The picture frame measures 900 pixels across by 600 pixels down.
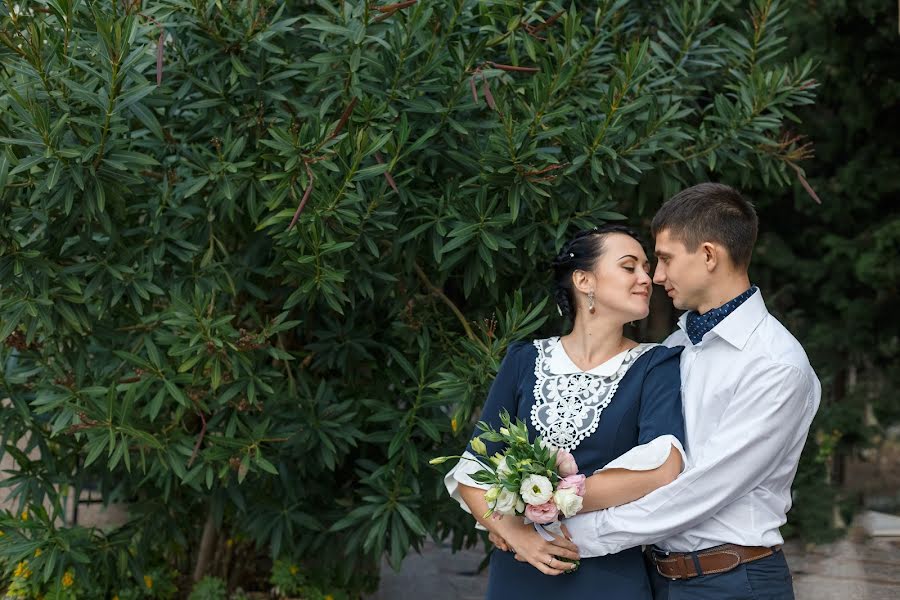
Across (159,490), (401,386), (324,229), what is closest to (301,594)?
(159,490)

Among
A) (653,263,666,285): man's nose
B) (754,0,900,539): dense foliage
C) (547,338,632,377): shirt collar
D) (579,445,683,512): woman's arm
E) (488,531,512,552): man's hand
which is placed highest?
(754,0,900,539): dense foliage

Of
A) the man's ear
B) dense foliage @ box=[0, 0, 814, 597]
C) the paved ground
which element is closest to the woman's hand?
the man's ear

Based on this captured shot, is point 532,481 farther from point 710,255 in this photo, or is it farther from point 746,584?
point 710,255

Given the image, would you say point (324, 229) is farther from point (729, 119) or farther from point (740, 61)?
point (740, 61)

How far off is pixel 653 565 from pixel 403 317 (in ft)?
5.27

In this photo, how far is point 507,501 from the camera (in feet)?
8.00

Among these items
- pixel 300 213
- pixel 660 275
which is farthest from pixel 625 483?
pixel 300 213

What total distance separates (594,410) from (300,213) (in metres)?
1.24

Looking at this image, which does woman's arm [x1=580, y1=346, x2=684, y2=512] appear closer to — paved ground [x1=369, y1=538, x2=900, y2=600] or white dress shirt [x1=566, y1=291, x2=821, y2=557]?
white dress shirt [x1=566, y1=291, x2=821, y2=557]

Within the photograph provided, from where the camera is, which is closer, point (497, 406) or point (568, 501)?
point (568, 501)

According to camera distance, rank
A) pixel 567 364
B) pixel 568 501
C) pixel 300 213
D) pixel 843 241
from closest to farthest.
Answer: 1. pixel 568 501
2. pixel 567 364
3. pixel 300 213
4. pixel 843 241

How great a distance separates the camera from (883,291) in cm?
738

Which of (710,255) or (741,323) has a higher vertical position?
(710,255)

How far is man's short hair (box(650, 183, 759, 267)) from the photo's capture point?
2.62m
